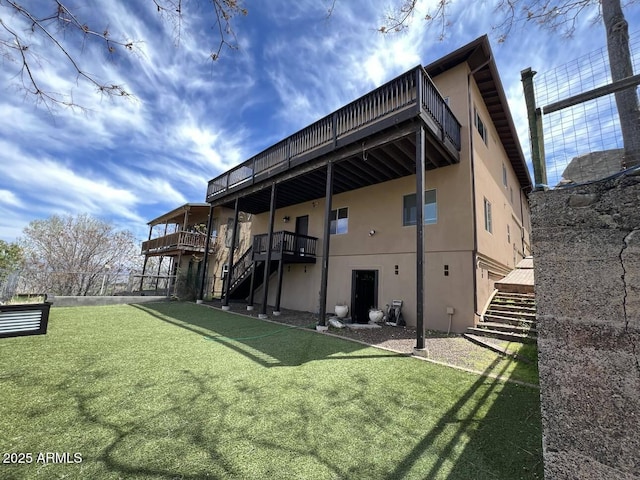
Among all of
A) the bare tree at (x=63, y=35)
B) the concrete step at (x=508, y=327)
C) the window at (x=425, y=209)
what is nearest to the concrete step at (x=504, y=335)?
the concrete step at (x=508, y=327)

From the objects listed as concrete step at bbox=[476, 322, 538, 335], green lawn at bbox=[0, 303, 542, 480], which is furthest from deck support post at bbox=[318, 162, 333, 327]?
concrete step at bbox=[476, 322, 538, 335]

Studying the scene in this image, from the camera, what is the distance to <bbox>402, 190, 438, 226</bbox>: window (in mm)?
8305

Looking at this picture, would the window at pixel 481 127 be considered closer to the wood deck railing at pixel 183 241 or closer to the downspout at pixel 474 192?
the downspout at pixel 474 192

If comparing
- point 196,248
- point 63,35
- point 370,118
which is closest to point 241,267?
point 196,248

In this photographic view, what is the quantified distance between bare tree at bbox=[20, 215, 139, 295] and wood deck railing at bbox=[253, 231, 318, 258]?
9.18 meters

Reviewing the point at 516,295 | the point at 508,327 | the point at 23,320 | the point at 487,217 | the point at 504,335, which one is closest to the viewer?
the point at 23,320

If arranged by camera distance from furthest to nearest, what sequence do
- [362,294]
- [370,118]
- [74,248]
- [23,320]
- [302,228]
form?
[74,248], [302,228], [362,294], [370,118], [23,320]

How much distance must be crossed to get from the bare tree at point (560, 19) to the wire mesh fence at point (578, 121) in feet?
1.70

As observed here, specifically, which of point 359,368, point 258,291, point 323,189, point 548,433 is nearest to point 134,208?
point 258,291

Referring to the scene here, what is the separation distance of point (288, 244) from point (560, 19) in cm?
910

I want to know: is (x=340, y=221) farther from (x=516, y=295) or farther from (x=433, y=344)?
(x=516, y=295)

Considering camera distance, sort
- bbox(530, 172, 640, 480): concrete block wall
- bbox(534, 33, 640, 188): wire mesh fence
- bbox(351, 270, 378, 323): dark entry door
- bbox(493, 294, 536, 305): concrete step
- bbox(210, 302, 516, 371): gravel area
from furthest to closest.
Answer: bbox(351, 270, 378, 323): dark entry door, bbox(493, 294, 536, 305): concrete step, bbox(210, 302, 516, 371): gravel area, bbox(534, 33, 640, 188): wire mesh fence, bbox(530, 172, 640, 480): concrete block wall

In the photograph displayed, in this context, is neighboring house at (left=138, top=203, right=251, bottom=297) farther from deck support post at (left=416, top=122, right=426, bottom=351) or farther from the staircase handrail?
deck support post at (left=416, top=122, right=426, bottom=351)

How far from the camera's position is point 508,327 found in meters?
6.59
